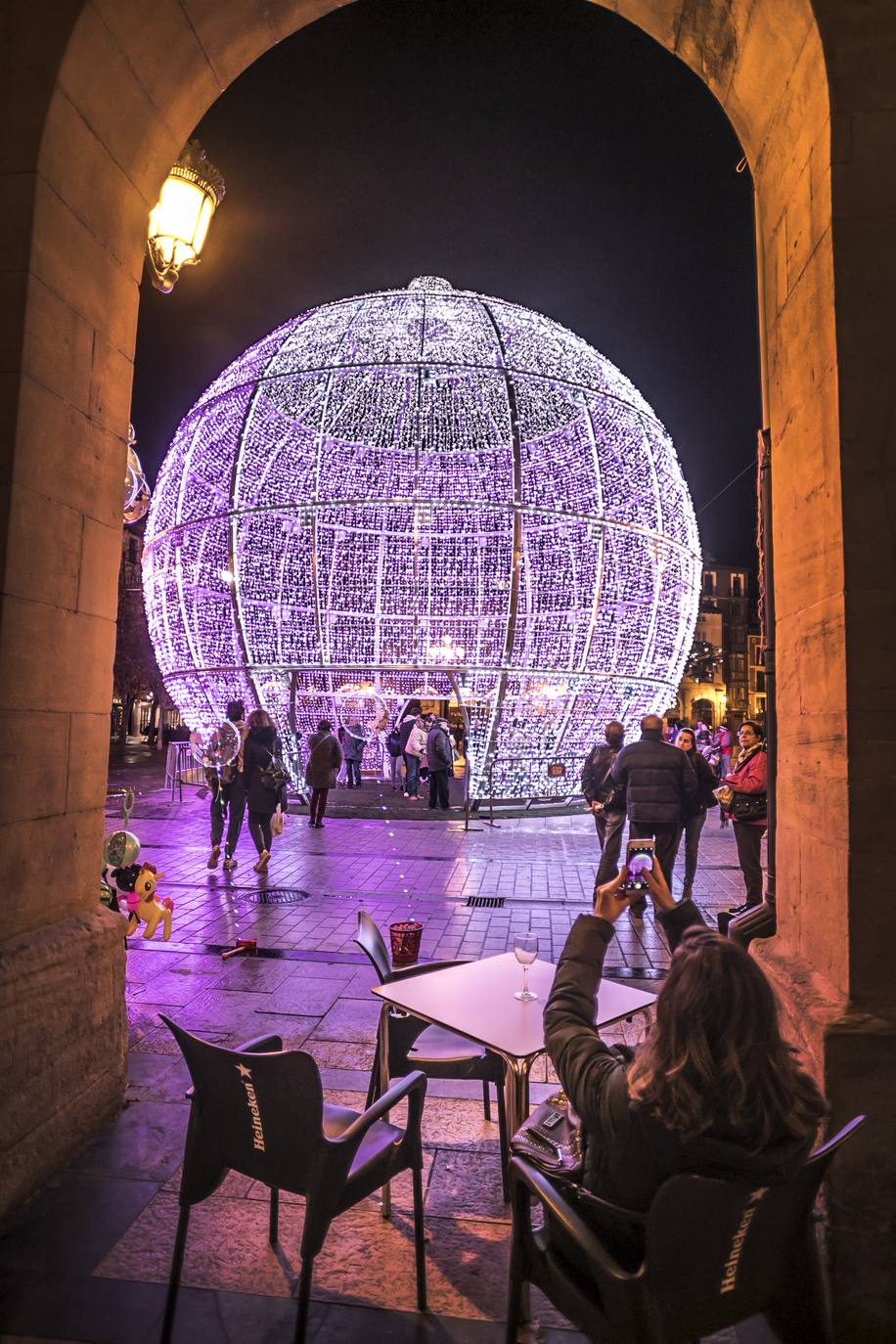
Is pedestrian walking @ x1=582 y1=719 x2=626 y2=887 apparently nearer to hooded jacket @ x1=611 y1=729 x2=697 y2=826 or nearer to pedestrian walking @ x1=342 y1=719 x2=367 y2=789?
hooded jacket @ x1=611 y1=729 x2=697 y2=826

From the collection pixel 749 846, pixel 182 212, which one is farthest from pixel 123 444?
pixel 749 846

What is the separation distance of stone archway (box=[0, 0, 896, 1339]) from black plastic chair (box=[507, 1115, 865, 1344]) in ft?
1.94

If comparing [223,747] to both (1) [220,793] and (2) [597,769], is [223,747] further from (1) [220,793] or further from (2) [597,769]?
(2) [597,769]

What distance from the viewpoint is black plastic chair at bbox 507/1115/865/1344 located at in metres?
1.57

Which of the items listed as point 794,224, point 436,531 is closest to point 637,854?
point 794,224

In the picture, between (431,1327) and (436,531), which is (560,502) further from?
(431,1327)

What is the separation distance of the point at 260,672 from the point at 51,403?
992 centimetres

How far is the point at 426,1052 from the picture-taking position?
319 centimetres

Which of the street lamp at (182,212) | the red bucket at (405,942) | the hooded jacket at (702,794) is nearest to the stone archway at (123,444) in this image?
the street lamp at (182,212)

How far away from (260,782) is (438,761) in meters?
5.68

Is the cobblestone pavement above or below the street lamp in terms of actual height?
below

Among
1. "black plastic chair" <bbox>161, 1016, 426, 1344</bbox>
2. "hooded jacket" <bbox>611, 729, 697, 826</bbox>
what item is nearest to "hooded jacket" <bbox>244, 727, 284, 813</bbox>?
"hooded jacket" <bbox>611, 729, 697, 826</bbox>

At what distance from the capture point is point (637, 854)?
7.91 feet

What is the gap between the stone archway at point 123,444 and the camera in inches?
96.5
